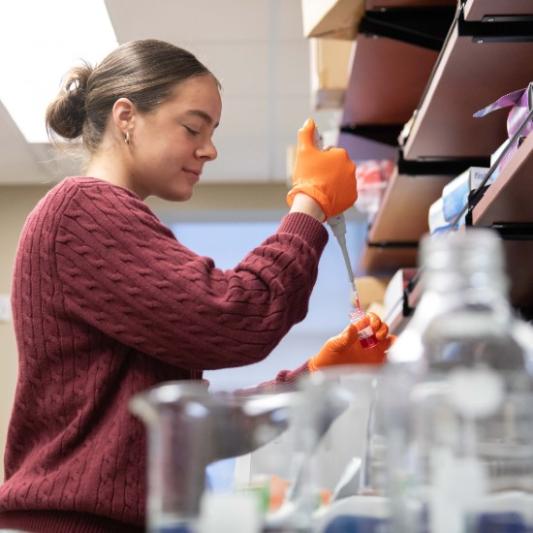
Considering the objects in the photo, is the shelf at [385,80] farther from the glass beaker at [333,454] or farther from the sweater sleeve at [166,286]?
the glass beaker at [333,454]

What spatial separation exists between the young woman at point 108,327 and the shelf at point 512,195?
32cm

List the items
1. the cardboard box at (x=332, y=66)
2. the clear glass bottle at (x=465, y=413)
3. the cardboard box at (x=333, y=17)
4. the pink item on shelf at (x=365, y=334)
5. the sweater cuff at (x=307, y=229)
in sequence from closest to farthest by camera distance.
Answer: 1. the clear glass bottle at (x=465, y=413)
2. the sweater cuff at (x=307, y=229)
3. the pink item on shelf at (x=365, y=334)
4. the cardboard box at (x=333, y=17)
5. the cardboard box at (x=332, y=66)

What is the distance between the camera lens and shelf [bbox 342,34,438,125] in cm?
257

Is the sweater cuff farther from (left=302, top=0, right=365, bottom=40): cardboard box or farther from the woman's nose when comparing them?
(left=302, top=0, right=365, bottom=40): cardboard box

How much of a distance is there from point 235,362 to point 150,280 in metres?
0.17

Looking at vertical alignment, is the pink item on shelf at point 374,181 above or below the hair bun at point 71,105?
above

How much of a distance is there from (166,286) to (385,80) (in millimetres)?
1732

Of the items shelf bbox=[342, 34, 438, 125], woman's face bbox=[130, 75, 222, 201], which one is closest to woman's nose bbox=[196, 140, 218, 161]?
woman's face bbox=[130, 75, 222, 201]

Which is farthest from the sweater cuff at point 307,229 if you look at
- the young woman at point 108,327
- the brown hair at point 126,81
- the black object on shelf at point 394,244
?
the black object on shelf at point 394,244

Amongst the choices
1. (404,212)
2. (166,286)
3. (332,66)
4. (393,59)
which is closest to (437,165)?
(393,59)

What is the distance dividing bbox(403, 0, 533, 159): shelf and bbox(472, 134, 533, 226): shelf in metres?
0.28

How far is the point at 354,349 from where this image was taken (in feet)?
6.13

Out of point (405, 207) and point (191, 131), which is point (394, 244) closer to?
point (405, 207)

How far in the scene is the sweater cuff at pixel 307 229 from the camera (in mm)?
1401
